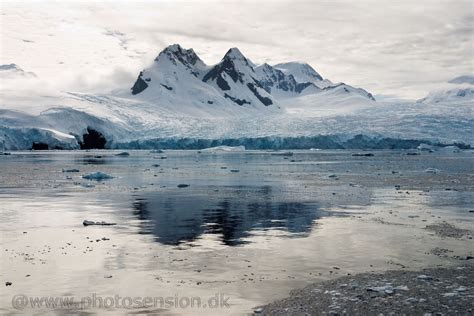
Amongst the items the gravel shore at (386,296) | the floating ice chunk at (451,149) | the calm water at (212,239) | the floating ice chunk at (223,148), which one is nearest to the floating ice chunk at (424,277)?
the gravel shore at (386,296)

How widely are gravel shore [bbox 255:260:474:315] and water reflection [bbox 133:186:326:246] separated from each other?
5.62 m

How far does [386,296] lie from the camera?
36.9 ft

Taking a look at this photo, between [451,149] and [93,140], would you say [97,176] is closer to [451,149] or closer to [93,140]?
[451,149]

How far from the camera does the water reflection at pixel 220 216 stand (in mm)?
19172

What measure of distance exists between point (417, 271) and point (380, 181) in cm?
2923

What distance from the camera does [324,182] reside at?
136ft

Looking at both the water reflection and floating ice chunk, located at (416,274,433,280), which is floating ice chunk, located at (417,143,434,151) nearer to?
the water reflection

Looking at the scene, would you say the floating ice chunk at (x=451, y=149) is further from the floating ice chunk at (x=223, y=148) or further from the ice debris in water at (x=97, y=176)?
the ice debris in water at (x=97, y=176)

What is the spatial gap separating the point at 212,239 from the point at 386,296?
7.67 m

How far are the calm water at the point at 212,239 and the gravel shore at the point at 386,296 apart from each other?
2.02 ft

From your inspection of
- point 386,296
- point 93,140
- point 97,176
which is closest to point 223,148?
point 93,140

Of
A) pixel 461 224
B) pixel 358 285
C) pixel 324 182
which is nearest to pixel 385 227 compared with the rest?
pixel 461 224

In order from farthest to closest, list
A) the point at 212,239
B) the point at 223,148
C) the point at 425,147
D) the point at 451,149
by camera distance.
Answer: the point at 223,148 < the point at 451,149 < the point at 425,147 < the point at 212,239

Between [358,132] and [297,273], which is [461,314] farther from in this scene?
[358,132]
